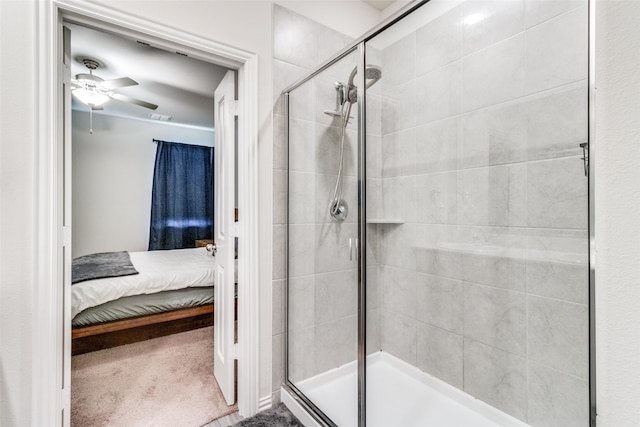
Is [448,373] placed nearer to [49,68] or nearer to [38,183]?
→ [38,183]

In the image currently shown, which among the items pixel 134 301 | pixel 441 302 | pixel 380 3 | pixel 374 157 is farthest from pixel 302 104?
pixel 134 301

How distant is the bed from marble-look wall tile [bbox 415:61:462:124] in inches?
101

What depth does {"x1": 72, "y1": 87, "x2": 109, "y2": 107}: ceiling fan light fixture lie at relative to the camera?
299 centimetres

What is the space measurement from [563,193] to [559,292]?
442 mm

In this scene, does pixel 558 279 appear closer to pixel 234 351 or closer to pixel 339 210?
pixel 339 210

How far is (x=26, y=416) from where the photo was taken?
1.26 m

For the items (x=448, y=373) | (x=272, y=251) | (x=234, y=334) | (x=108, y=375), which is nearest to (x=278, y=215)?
(x=272, y=251)

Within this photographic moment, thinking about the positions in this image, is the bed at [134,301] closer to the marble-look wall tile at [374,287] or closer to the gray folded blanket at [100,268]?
the gray folded blanket at [100,268]

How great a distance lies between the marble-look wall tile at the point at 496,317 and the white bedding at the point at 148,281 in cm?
248

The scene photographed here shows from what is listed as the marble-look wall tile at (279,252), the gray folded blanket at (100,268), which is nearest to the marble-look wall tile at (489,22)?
the marble-look wall tile at (279,252)

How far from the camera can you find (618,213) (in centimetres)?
48

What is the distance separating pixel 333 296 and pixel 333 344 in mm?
318

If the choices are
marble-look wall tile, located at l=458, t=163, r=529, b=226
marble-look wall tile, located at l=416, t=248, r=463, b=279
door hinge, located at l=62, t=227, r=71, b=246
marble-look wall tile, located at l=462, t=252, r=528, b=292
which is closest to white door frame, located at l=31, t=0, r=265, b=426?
door hinge, located at l=62, t=227, r=71, b=246

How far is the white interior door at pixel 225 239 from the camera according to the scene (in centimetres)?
186
